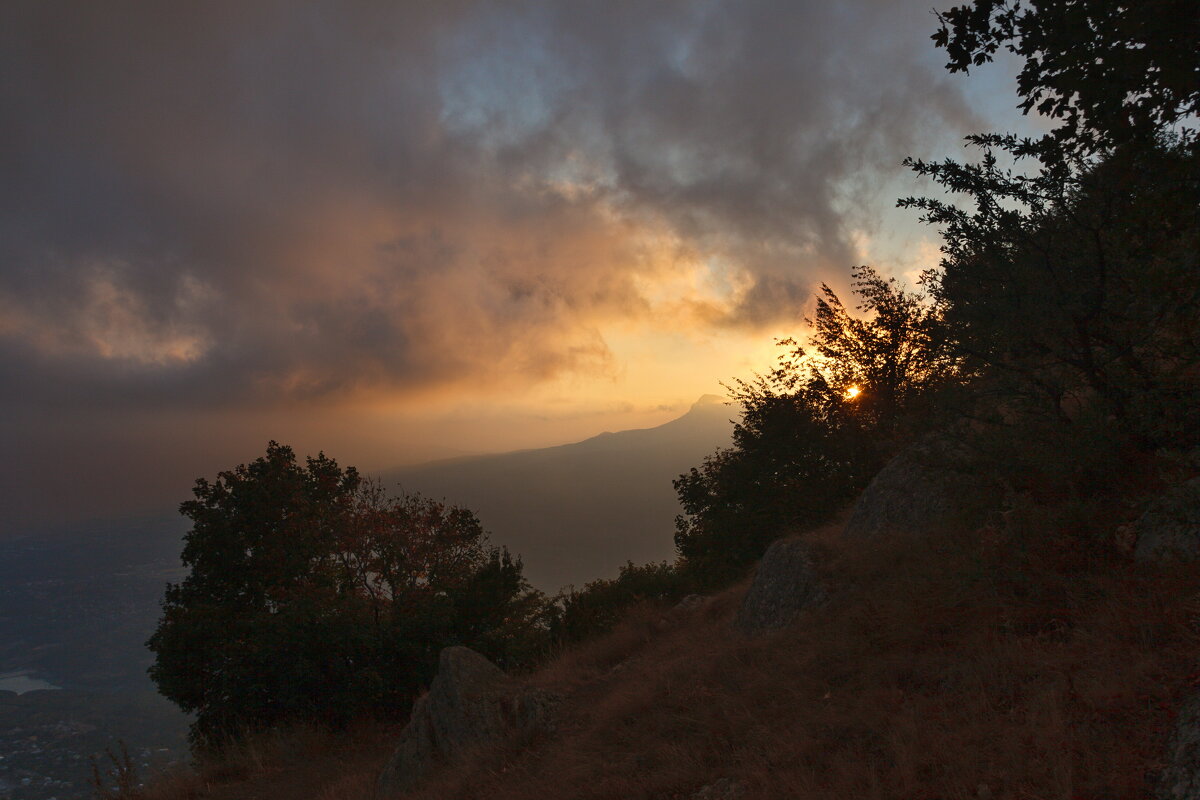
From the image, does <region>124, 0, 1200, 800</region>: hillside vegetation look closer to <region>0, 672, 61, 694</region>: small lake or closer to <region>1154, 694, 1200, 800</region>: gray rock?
<region>1154, 694, 1200, 800</region>: gray rock

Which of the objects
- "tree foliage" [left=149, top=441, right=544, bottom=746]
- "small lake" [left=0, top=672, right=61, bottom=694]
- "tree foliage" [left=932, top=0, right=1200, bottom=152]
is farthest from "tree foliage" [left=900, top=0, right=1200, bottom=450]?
"small lake" [left=0, top=672, right=61, bottom=694]

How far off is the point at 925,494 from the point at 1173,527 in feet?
19.7

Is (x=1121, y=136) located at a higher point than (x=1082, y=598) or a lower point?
higher

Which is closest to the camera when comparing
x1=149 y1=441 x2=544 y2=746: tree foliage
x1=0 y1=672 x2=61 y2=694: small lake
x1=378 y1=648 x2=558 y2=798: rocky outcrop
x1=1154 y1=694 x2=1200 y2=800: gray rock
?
x1=1154 y1=694 x2=1200 y2=800: gray rock

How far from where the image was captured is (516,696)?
454 inches

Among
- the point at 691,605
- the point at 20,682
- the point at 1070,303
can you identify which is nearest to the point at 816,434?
the point at 691,605

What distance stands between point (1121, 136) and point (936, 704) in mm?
5096

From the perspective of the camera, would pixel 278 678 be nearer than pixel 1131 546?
No

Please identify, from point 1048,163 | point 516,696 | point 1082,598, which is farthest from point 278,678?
point 1048,163

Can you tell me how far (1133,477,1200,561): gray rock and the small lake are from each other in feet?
763

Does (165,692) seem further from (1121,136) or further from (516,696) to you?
(1121,136)

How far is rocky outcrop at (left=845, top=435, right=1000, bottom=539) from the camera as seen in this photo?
8.68m

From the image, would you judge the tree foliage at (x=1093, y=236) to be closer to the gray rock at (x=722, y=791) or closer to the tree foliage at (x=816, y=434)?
the gray rock at (x=722, y=791)

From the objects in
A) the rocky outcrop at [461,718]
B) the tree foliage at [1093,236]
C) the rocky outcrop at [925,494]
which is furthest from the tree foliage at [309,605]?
the tree foliage at [1093,236]
